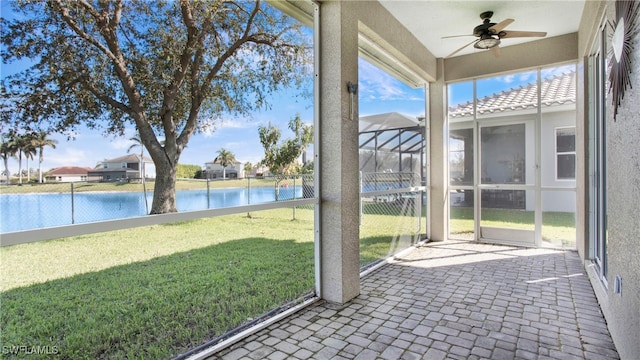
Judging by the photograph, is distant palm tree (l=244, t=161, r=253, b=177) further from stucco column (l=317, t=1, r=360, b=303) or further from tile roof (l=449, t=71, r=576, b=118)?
tile roof (l=449, t=71, r=576, b=118)

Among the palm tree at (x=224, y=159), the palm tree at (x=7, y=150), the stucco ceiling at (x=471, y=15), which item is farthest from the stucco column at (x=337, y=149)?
the palm tree at (x=7, y=150)

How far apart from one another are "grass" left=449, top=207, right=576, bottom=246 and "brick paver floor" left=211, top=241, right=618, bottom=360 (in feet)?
4.15

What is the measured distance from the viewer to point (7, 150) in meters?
1.59

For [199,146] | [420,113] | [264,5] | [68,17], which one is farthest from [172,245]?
[420,113]

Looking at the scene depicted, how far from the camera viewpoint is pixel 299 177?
3.27 m

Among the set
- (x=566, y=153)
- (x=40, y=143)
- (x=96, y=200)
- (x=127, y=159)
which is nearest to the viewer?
(x=40, y=143)

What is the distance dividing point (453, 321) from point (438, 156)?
12.3 ft

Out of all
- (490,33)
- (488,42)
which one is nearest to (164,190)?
(490,33)

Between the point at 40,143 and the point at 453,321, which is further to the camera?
the point at 453,321

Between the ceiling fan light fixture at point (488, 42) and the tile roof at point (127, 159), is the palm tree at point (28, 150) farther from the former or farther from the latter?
the ceiling fan light fixture at point (488, 42)

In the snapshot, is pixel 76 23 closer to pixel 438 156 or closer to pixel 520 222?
pixel 438 156

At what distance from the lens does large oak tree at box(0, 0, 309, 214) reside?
1653 millimetres

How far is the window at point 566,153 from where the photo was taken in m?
5.28

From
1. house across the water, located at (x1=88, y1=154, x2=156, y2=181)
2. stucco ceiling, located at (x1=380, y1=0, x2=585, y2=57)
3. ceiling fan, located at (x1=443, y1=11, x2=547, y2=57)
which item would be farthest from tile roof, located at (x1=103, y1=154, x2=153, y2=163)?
ceiling fan, located at (x1=443, y1=11, x2=547, y2=57)
